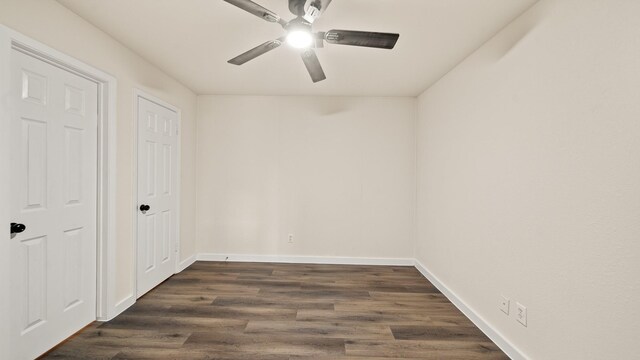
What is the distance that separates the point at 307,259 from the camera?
4.16 m

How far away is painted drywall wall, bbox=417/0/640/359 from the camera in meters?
1.33

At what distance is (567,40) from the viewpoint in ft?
5.32

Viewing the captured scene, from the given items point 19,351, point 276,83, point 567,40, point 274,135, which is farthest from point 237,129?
point 567,40

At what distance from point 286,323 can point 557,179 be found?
221cm

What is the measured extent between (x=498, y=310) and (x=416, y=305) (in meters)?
0.80

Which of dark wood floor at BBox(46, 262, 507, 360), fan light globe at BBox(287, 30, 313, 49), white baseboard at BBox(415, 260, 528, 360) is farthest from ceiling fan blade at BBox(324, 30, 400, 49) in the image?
white baseboard at BBox(415, 260, 528, 360)

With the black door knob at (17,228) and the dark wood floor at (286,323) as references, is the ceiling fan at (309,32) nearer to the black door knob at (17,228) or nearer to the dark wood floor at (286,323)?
the black door knob at (17,228)

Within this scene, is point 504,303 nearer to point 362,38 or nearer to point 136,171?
point 362,38

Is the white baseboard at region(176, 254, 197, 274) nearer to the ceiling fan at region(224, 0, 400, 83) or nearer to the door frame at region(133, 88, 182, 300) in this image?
the door frame at region(133, 88, 182, 300)

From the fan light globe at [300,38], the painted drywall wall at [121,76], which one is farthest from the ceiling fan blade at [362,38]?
the painted drywall wall at [121,76]

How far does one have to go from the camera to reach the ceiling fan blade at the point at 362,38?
179cm

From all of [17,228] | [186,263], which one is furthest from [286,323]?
[186,263]

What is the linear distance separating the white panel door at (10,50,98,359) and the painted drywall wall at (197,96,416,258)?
6.10 feet

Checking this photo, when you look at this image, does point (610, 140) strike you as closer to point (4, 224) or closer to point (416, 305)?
point (416, 305)
